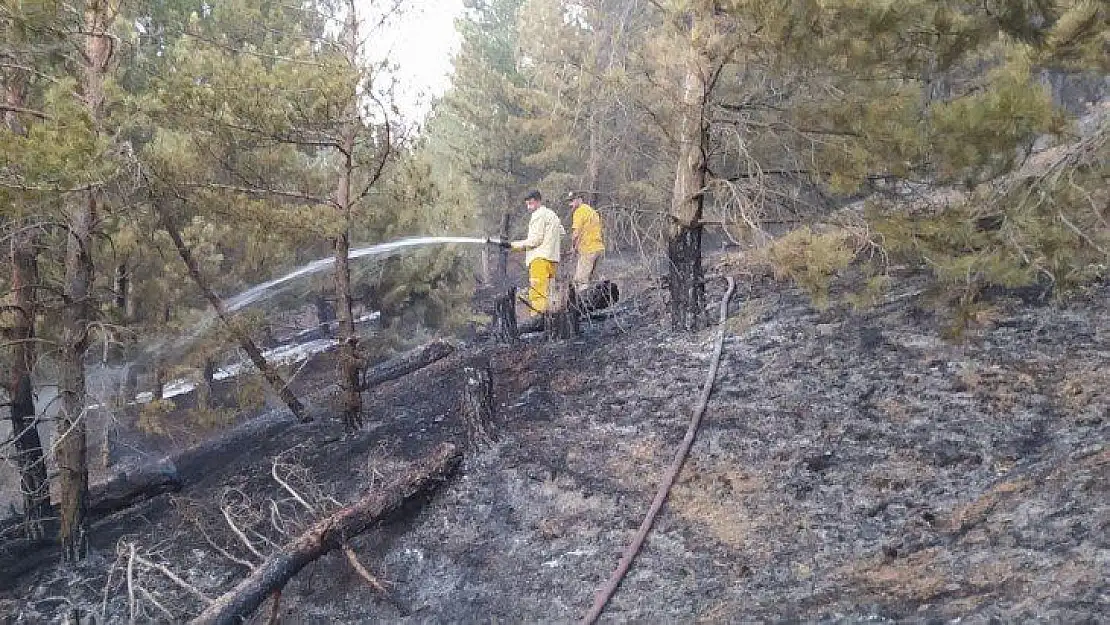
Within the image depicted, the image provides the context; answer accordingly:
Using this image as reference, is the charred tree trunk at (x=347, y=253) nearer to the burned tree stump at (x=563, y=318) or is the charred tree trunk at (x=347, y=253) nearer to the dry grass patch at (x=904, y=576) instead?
the burned tree stump at (x=563, y=318)

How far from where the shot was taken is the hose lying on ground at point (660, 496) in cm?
482

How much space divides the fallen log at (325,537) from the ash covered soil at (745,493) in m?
0.21

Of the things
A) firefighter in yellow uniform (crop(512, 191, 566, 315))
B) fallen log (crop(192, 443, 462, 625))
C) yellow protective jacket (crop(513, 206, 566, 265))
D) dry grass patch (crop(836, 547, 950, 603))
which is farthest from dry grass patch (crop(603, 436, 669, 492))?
yellow protective jacket (crop(513, 206, 566, 265))

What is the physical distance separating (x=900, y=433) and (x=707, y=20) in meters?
4.09

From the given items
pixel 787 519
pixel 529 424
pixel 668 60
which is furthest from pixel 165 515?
pixel 668 60

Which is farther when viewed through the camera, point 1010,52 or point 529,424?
point 529,424

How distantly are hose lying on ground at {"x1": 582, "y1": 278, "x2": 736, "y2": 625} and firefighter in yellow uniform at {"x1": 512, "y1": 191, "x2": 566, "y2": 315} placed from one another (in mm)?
2606

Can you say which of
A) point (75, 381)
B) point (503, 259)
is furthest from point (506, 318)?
point (503, 259)

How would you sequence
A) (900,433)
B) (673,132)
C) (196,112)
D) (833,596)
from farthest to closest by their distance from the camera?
(673,132), (196,112), (900,433), (833,596)

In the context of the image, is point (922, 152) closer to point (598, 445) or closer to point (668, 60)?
point (668, 60)

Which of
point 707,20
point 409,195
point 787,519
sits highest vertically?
point 707,20

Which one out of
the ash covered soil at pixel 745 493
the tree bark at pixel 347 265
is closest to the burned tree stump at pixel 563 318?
the ash covered soil at pixel 745 493

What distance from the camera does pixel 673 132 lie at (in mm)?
8094

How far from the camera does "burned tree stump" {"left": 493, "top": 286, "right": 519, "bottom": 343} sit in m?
10.3
